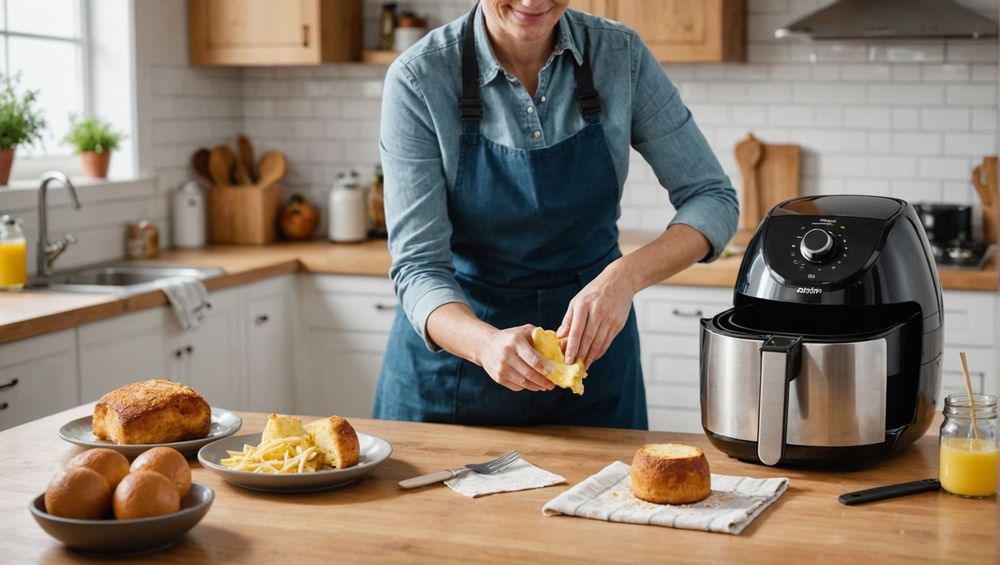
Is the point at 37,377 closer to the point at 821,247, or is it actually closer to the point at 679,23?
the point at 821,247

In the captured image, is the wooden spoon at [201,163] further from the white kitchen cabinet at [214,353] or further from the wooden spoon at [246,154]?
the white kitchen cabinet at [214,353]

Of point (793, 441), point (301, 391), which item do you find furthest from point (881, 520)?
point (301, 391)

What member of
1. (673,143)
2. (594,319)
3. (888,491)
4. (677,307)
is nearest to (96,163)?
(677,307)

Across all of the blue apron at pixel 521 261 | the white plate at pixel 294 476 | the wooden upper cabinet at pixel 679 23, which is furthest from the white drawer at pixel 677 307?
the white plate at pixel 294 476

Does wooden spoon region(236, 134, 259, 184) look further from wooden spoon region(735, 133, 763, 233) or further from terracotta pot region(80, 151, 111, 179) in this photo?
wooden spoon region(735, 133, 763, 233)

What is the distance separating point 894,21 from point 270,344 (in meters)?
2.51

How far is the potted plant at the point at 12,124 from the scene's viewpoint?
3.86 meters

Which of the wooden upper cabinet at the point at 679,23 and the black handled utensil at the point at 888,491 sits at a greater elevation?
the wooden upper cabinet at the point at 679,23

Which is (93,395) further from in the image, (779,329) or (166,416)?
(779,329)

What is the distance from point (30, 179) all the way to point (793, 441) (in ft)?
11.0

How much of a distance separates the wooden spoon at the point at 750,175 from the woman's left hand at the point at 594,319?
2.87 meters

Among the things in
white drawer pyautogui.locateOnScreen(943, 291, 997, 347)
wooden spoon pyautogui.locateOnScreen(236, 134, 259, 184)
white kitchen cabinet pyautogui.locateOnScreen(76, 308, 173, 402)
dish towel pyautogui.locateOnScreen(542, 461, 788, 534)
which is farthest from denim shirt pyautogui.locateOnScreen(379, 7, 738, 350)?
wooden spoon pyautogui.locateOnScreen(236, 134, 259, 184)

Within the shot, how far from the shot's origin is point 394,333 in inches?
101

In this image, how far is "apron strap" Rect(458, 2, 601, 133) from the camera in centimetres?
228
